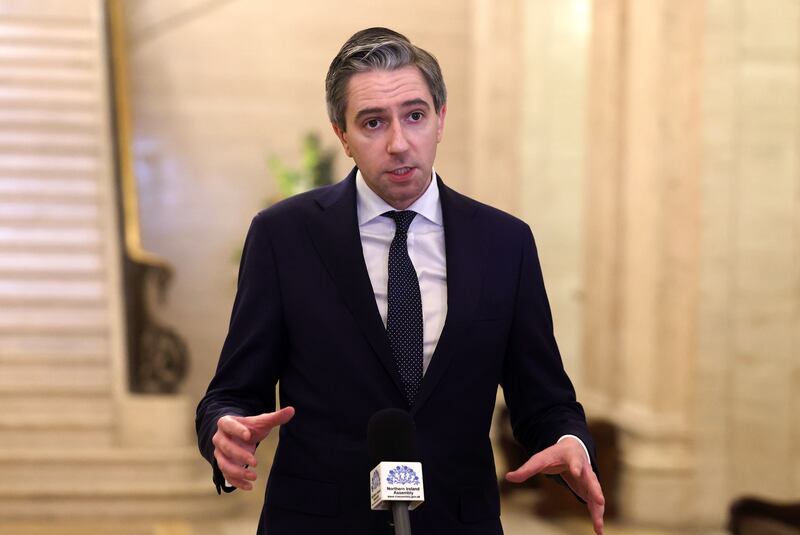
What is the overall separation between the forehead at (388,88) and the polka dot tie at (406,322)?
326 mm

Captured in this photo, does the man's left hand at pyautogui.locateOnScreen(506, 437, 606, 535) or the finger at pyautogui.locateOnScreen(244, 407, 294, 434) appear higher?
the finger at pyautogui.locateOnScreen(244, 407, 294, 434)

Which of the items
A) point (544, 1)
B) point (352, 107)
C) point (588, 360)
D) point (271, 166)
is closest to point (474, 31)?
point (544, 1)

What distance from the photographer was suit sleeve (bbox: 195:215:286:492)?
228 cm

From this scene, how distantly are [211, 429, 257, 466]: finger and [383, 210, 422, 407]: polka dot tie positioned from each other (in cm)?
39

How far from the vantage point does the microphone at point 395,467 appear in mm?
1761

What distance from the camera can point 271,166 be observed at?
11719 mm

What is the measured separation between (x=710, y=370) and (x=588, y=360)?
1874 millimetres

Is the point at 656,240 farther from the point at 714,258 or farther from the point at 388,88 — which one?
the point at 388,88

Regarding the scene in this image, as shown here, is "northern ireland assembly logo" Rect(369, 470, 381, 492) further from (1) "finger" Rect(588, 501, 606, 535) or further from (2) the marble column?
(2) the marble column

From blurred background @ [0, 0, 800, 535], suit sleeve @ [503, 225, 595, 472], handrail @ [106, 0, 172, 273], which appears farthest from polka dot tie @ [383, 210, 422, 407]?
handrail @ [106, 0, 172, 273]

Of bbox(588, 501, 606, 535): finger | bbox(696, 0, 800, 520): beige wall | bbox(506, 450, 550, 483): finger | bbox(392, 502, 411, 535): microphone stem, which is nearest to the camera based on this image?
bbox(392, 502, 411, 535): microphone stem

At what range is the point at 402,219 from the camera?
2373 millimetres

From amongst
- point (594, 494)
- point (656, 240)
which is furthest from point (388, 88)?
point (656, 240)

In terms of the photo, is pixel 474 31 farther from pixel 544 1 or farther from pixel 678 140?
pixel 678 140
